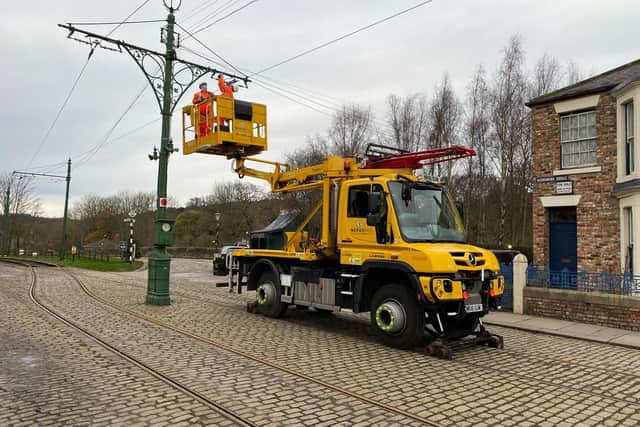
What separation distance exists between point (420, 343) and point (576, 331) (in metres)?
4.03

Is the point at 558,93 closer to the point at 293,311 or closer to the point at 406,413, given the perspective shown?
the point at 293,311

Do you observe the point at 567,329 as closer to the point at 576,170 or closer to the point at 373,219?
the point at 373,219

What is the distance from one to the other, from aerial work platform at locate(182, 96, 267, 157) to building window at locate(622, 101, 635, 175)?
33.5 ft

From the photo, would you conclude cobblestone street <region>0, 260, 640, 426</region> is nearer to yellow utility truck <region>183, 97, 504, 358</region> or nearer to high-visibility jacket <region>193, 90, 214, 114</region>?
yellow utility truck <region>183, 97, 504, 358</region>

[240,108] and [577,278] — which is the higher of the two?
[240,108]

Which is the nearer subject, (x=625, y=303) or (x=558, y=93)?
(x=625, y=303)

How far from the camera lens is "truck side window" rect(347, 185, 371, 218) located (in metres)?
9.03

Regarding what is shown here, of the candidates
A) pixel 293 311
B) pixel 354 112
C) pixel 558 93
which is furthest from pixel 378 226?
pixel 354 112

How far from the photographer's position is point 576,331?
10023mm

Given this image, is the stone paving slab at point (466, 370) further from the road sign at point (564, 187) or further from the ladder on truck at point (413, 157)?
the road sign at point (564, 187)

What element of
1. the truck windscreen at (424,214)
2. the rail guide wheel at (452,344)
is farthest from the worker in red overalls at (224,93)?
the rail guide wheel at (452,344)

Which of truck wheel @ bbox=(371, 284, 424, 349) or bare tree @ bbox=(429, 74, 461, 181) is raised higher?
bare tree @ bbox=(429, 74, 461, 181)

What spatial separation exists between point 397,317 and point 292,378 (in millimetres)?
2536

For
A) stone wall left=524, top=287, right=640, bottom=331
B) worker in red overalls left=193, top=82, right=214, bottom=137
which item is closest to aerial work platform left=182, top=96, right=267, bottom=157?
worker in red overalls left=193, top=82, right=214, bottom=137
